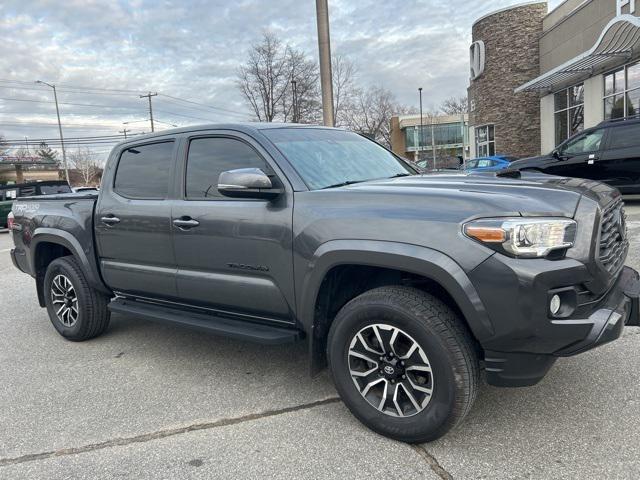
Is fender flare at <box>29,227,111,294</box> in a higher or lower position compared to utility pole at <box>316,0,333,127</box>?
lower

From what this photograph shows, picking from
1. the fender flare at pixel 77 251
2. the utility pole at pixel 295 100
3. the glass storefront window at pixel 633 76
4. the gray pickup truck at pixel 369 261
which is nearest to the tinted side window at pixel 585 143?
the glass storefront window at pixel 633 76

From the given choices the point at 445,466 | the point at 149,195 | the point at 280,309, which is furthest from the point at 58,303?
the point at 445,466

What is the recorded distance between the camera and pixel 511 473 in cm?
253

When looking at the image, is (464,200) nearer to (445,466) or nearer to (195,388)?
(445,466)

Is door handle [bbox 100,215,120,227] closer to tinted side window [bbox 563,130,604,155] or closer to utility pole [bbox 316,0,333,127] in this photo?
utility pole [bbox 316,0,333,127]

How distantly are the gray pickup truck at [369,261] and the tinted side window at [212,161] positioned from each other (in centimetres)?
1

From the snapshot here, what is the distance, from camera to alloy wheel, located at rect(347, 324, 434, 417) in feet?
9.14

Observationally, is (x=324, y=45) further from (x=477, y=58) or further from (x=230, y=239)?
(x=477, y=58)

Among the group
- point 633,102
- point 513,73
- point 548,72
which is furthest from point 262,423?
point 513,73

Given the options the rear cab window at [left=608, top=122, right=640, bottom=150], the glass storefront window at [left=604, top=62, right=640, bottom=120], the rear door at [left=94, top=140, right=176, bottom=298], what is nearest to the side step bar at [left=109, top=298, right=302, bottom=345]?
the rear door at [left=94, top=140, right=176, bottom=298]

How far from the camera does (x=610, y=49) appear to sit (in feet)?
55.9

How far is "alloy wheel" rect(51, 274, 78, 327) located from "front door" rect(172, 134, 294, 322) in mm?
1605

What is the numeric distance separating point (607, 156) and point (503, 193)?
9484 millimetres

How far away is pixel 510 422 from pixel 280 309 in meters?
1.51
